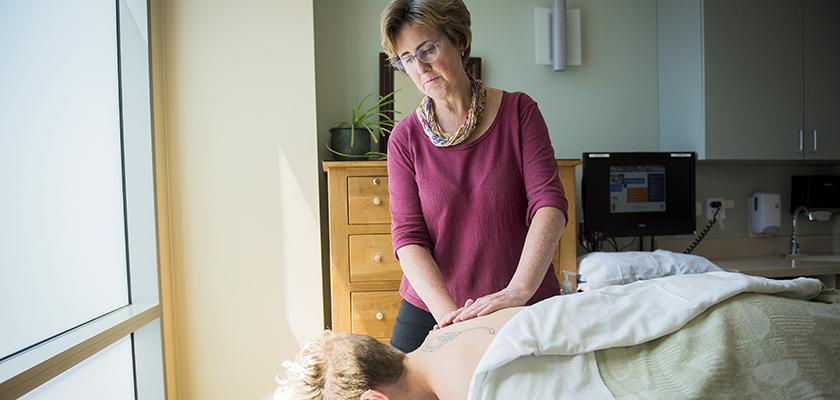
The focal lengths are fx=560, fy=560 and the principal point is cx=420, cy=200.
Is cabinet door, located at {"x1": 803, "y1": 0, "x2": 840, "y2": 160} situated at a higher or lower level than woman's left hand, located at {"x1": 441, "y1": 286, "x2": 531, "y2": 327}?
higher

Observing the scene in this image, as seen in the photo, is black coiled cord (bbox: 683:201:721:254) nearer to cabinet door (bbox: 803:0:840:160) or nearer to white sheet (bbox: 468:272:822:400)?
cabinet door (bbox: 803:0:840:160)

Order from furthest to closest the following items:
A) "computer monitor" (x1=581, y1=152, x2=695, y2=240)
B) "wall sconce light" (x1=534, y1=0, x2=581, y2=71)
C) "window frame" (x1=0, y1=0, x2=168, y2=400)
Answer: "wall sconce light" (x1=534, y1=0, x2=581, y2=71)
"computer monitor" (x1=581, y1=152, x2=695, y2=240)
"window frame" (x1=0, y1=0, x2=168, y2=400)

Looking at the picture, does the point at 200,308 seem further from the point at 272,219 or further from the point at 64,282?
the point at 64,282

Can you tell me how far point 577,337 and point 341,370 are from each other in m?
0.52

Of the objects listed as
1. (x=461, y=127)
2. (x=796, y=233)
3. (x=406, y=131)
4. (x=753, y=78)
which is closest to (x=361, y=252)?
(x=406, y=131)

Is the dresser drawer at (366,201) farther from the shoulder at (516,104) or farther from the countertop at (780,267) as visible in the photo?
the countertop at (780,267)

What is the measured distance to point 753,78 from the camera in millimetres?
3002

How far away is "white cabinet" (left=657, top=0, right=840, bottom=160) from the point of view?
296cm

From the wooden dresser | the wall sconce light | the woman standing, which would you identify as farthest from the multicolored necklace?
the wall sconce light

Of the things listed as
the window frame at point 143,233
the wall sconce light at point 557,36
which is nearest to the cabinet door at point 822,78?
the wall sconce light at point 557,36

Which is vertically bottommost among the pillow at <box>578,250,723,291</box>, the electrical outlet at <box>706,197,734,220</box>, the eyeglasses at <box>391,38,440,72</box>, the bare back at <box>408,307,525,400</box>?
the pillow at <box>578,250,723,291</box>

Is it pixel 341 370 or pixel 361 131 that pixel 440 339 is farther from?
pixel 361 131

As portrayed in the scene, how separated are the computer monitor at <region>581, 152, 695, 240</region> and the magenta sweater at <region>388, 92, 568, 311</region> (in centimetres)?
152

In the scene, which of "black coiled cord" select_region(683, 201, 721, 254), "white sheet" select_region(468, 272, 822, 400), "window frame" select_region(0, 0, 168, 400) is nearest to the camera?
"white sheet" select_region(468, 272, 822, 400)
